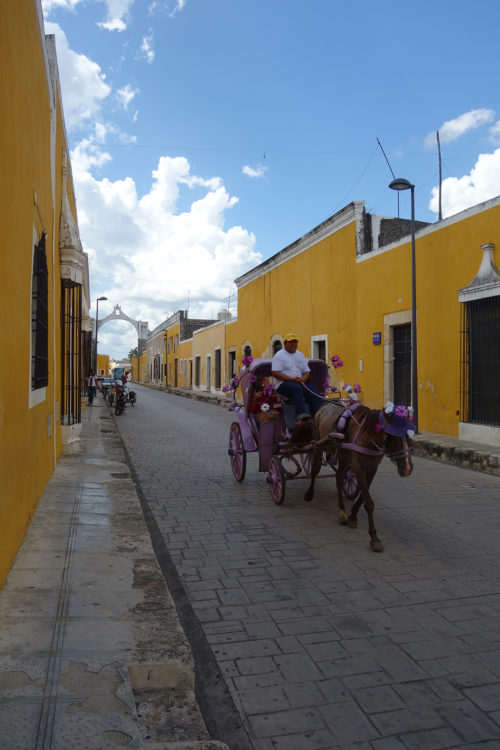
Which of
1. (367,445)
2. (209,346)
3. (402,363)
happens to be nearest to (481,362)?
(402,363)

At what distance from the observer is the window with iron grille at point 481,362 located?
9.28 m

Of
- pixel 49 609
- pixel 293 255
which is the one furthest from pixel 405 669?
pixel 293 255

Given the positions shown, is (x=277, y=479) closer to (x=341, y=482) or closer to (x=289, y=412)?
(x=289, y=412)

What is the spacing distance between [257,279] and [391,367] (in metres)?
11.6

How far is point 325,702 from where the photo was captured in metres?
2.44

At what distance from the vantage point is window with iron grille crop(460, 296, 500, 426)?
365 inches

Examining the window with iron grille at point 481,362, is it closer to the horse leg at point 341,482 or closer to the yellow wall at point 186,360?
the horse leg at point 341,482

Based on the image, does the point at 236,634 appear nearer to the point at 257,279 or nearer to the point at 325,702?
the point at 325,702

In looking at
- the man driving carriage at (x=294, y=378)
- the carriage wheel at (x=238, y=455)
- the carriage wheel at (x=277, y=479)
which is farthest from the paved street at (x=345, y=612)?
the man driving carriage at (x=294, y=378)

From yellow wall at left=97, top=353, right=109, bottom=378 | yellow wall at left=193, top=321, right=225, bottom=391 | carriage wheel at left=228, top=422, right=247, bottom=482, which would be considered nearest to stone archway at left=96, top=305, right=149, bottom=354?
yellow wall at left=97, top=353, right=109, bottom=378

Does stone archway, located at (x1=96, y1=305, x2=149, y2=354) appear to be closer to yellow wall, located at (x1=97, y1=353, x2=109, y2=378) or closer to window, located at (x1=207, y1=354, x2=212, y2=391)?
yellow wall, located at (x1=97, y1=353, x2=109, y2=378)

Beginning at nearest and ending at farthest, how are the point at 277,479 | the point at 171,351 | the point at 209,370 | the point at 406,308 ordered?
the point at 277,479 < the point at 406,308 < the point at 209,370 < the point at 171,351

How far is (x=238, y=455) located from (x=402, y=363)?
632cm

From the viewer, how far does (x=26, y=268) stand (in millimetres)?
4695
